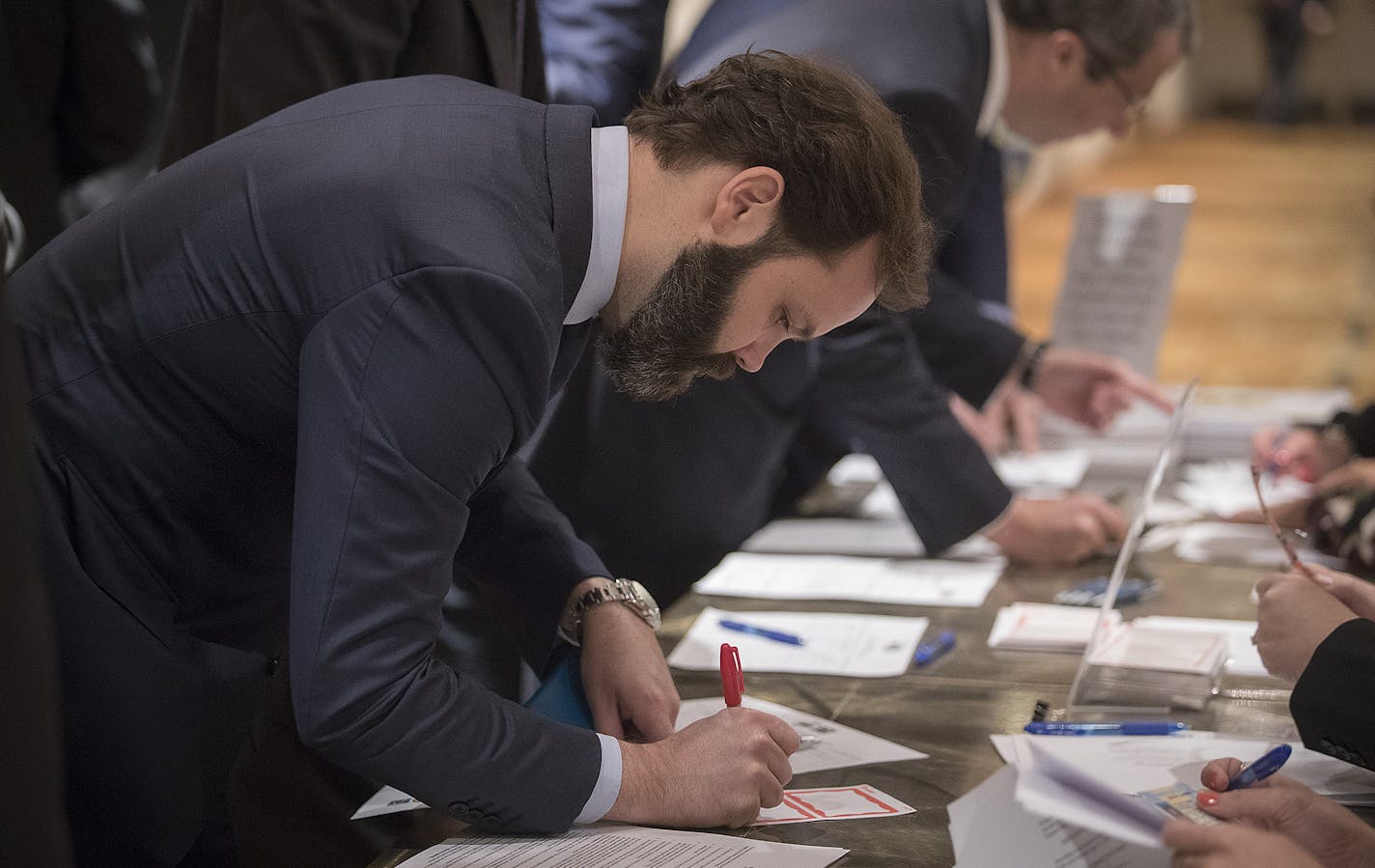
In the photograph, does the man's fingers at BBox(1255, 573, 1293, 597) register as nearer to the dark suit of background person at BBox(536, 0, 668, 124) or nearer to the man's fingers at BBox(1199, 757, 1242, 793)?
the man's fingers at BBox(1199, 757, 1242, 793)

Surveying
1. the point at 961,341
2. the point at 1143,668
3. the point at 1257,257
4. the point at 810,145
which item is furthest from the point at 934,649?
the point at 1257,257

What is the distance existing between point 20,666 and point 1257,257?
8892 mm

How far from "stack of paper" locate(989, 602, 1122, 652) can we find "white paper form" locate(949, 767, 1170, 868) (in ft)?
1.63

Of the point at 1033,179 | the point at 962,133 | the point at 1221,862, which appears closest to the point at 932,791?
the point at 1221,862

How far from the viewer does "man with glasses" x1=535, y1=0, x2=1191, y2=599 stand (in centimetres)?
216

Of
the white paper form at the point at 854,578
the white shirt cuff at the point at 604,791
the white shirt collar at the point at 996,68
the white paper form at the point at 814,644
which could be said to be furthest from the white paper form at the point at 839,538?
the white shirt cuff at the point at 604,791

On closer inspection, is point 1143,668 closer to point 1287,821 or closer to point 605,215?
point 1287,821

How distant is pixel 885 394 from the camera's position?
2.30 meters

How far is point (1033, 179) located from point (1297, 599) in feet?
8.74

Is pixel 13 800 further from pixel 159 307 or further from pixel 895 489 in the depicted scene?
pixel 895 489

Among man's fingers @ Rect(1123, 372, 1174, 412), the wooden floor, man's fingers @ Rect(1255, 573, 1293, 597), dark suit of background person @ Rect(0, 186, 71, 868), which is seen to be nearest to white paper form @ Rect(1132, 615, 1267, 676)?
man's fingers @ Rect(1255, 573, 1293, 597)

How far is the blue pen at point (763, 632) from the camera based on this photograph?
1.87 meters

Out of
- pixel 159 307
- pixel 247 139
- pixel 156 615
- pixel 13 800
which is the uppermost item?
pixel 247 139

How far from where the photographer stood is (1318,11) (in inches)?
587
